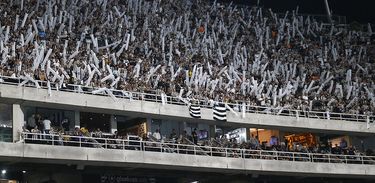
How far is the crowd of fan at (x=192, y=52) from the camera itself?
128ft

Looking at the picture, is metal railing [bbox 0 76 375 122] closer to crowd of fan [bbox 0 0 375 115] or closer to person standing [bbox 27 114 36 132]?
crowd of fan [bbox 0 0 375 115]

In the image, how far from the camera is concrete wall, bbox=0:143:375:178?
3319 centimetres

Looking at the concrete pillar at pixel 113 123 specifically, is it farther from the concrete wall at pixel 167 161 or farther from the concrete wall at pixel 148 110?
the concrete wall at pixel 167 161

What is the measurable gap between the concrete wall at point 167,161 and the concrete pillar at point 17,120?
1.04 meters

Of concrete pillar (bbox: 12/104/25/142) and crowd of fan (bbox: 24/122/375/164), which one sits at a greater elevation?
Answer: concrete pillar (bbox: 12/104/25/142)

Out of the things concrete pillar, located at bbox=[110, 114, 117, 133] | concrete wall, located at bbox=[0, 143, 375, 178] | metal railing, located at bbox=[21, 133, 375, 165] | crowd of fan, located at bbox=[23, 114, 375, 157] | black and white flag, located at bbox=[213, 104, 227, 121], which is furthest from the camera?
black and white flag, located at bbox=[213, 104, 227, 121]

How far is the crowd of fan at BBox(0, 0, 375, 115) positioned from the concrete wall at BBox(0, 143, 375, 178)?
13.6ft

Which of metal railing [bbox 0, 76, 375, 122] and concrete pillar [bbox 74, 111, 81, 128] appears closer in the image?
metal railing [bbox 0, 76, 375, 122]

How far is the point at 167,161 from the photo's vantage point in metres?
37.9

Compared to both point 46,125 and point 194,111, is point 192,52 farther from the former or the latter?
point 46,125

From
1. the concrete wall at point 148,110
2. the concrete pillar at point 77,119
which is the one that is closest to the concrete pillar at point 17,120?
the concrete wall at point 148,110

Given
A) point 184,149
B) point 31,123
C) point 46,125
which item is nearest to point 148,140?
point 184,149

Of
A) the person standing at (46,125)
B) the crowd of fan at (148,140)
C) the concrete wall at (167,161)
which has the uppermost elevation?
the person standing at (46,125)

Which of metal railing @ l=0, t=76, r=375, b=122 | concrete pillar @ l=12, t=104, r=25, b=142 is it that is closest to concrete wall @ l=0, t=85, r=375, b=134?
metal railing @ l=0, t=76, r=375, b=122
